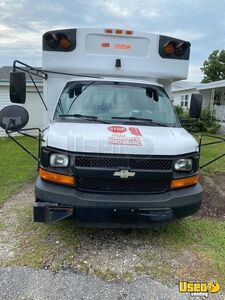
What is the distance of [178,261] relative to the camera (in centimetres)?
362

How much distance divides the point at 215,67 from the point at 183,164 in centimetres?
3526

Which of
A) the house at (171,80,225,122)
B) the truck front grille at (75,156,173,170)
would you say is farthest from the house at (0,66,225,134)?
the truck front grille at (75,156,173,170)

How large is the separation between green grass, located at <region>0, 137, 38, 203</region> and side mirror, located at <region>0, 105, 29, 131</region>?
199 centimetres

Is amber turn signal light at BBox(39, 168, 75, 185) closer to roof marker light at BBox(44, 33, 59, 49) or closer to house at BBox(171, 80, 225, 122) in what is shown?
roof marker light at BBox(44, 33, 59, 49)

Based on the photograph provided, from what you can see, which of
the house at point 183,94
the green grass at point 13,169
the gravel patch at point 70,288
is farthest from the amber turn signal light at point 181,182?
the house at point 183,94

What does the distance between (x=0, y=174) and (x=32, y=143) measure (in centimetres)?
554

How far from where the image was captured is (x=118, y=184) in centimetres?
358

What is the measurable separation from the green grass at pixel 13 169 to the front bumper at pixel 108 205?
2334mm

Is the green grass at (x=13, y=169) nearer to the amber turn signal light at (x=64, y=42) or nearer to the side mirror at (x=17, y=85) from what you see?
the side mirror at (x=17, y=85)

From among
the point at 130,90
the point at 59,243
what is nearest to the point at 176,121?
the point at 130,90

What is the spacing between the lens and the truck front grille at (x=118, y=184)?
11.7ft

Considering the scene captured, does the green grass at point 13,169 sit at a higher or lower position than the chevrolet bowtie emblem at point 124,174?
lower

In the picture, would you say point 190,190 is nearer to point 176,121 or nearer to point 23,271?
point 176,121

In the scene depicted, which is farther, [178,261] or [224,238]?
[224,238]
